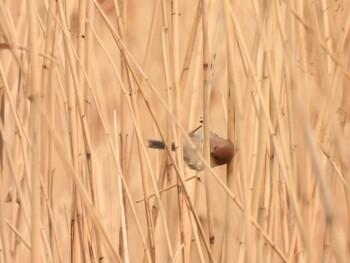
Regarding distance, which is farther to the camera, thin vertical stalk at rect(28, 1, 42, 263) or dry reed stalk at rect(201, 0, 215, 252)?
dry reed stalk at rect(201, 0, 215, 252)

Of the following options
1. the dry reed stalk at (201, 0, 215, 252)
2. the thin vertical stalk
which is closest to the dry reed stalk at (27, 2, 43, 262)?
the thin vertical stalk

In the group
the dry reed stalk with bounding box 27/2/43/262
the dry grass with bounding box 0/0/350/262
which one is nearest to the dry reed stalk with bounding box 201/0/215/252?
the dry grass with bounding box 0/0/350/262

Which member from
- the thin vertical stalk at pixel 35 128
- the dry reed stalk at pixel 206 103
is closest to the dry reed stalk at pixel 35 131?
the thin vertical stalk at pixel 35 128

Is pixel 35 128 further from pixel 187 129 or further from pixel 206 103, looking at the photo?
pixel 187 129

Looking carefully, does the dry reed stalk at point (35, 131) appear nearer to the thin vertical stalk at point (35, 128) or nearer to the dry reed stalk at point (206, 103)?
the thin vertical stalk at point (35, 128)

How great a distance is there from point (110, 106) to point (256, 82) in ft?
3.74

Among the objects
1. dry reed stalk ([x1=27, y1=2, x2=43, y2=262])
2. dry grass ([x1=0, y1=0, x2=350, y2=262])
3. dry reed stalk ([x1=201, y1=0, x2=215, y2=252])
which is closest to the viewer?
dry reed stalk ([x1=27, y1=2, x2=43, y2=262])

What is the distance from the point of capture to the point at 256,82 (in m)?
0.58

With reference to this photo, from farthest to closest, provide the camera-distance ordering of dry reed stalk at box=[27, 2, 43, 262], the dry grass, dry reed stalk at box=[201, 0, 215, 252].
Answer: dry reed stalk at box=[201, 0, 215, 252] < the dry grass < dry reed stalk at box=[27, 2, 43, 262]

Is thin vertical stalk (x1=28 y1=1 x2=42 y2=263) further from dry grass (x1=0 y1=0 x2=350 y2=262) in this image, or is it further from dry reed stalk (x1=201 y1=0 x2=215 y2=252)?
dry reed stalk (x1=201 y1=0 x2=215 y2=252)

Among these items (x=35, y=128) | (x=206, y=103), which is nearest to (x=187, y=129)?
(x=206, y=103)

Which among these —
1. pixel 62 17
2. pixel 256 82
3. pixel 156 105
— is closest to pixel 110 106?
pixel 156 105

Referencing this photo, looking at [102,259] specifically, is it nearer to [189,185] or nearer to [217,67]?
[189,185]

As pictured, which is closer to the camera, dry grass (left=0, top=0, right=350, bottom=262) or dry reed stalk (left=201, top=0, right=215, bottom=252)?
dry grass (left=0, top=0, right=350, bottom=262)
